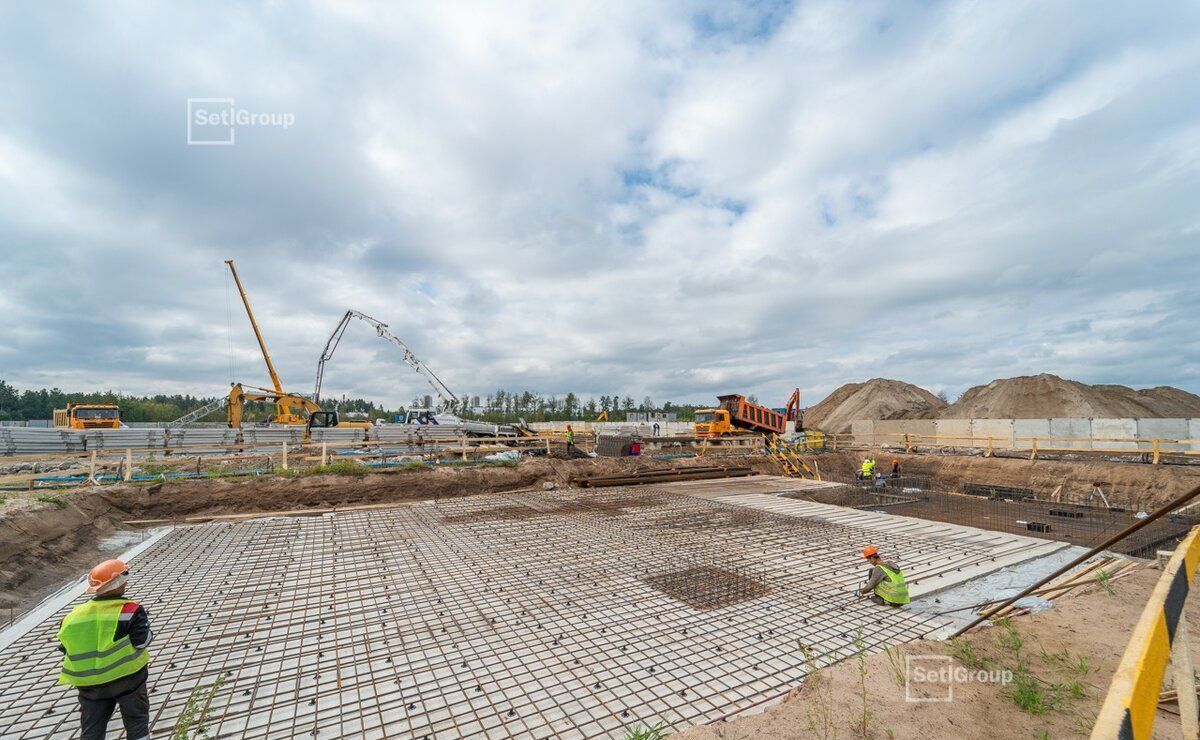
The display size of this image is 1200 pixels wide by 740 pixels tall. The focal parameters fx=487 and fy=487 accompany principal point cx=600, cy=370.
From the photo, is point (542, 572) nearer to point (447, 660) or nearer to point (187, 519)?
point (447, 660)

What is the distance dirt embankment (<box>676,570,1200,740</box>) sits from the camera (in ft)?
9.18

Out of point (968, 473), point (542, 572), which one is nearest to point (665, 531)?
point (542, 572)

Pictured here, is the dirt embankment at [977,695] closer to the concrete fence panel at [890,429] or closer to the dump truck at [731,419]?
the dump truck at [731,419]

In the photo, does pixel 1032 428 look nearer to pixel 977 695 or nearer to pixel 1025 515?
pixel 1025 515

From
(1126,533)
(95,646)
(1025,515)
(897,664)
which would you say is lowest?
(1025,515)

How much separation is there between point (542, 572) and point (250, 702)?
3195 millimetres

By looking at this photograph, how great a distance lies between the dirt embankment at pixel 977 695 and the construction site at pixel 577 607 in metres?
0.02

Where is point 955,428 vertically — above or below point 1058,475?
above

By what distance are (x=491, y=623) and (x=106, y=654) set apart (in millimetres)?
2660

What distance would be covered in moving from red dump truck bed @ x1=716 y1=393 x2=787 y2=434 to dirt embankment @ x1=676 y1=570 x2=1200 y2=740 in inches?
739

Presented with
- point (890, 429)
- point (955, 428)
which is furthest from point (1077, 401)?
point (890, 429)

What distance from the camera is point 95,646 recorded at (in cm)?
274

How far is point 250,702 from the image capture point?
338cm

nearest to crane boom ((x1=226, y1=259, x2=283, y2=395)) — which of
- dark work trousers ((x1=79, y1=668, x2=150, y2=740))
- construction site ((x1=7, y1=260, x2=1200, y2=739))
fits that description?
construction site ((x1=7, y1=260, x2=1200, y2=739))
